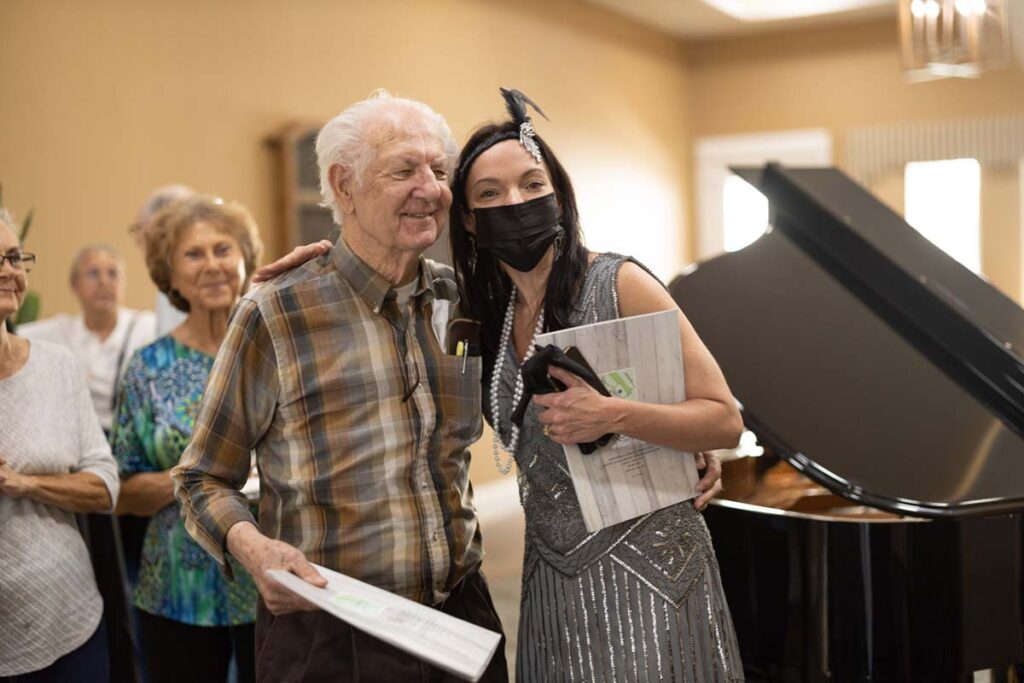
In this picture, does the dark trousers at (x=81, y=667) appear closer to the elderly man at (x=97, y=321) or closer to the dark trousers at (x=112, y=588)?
the dark trousers at (x=112, y=588)

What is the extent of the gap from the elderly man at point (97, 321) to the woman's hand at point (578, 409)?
9.32 feet

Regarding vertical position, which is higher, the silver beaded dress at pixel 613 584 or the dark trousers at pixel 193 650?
the silver beaded dress at pixel 613 584

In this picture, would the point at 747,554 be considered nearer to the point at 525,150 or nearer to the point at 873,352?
the point at 873,352

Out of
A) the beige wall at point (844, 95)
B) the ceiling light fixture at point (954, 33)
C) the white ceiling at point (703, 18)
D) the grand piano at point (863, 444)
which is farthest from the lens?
the beige wall at point (844, 95)

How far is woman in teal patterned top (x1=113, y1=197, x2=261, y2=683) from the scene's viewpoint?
2641mm

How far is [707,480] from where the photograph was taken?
2.01m

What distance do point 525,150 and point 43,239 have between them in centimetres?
358

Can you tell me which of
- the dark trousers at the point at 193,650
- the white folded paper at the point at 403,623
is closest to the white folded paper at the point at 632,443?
the white folded paper at the point at 403,623

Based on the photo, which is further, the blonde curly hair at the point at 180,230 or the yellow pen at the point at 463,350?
the blonde curly hair at the point at 180,230

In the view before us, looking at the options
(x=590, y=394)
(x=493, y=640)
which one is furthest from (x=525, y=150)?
(x=493, y=640)

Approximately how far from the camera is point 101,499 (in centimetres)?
234

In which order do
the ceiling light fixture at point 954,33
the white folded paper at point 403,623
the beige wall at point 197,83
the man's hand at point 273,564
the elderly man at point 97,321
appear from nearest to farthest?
the white folded paper at point 403,623 → the man's hand at point 273,564 → the elderly man at point 97,321 → the beige wall at point 197,83 → the ceiling light fixture at point 954,33

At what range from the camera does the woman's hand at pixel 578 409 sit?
1.78m

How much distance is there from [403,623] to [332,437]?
41 cm
